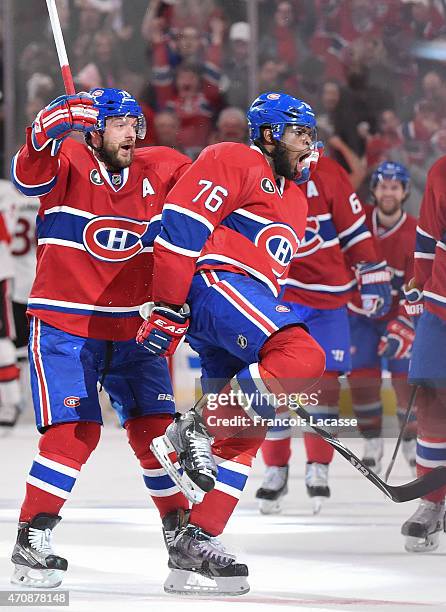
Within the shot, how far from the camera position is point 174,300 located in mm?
3078

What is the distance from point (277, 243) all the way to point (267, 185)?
131 mm

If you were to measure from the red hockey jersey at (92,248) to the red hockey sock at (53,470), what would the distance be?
0.25 meters

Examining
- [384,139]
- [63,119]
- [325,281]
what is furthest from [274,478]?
[384,139]

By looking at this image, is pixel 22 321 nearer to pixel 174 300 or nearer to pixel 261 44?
pixel 261 44

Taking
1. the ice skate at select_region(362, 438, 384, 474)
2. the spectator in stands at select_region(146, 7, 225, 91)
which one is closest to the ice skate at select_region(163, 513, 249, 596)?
the ice skate at select_region(362, 438, 384, 474)

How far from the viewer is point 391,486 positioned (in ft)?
11.1

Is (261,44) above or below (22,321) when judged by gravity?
above

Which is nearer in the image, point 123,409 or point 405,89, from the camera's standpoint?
point 123,409

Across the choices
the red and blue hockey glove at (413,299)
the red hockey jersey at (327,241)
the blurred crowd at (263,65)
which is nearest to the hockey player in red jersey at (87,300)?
the red and blue hockey glove at (413,299)

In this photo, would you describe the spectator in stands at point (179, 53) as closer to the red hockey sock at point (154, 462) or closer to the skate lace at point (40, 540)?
the red hockey sock at point (154, 462)

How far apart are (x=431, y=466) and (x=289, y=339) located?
3.41ft

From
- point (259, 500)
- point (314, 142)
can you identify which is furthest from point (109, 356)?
point (259, 500)

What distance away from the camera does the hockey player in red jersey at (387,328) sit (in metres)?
5.67

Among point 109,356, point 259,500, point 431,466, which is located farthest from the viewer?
point 259,500
